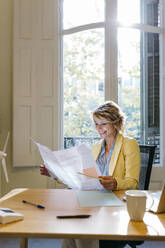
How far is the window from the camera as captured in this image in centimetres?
325

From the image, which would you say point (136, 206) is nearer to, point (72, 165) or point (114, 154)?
point (72, 165)

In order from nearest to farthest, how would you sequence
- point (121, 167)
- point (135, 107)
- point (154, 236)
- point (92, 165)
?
point (154, 236) < point (92, 165) < point (121, 167) < point (135, 107)

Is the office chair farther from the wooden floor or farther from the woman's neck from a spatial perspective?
the wooden floor

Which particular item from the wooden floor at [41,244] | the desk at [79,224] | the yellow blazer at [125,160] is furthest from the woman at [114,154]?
the wooden floor at [41,244]

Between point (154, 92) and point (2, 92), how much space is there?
1.73 meters

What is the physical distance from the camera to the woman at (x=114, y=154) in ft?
5.18

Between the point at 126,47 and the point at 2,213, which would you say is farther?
the point at 126,47

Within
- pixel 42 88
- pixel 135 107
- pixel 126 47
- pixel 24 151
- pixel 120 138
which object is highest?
pixel 126 47

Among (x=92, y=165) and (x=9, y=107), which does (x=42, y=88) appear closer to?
(x=9, y=107)

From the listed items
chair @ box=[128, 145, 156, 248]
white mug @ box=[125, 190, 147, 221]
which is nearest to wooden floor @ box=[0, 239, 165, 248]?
chair @ box=[128, 145, 156, 248]

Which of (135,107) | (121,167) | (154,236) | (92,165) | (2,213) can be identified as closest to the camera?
(154,236)

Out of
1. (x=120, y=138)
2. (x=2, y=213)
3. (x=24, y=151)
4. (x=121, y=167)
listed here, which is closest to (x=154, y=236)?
(x=2, y=213)

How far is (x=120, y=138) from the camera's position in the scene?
6.54 ft

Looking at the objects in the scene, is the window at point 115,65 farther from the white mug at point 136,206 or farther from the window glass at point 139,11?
the white mug at point 136,206
